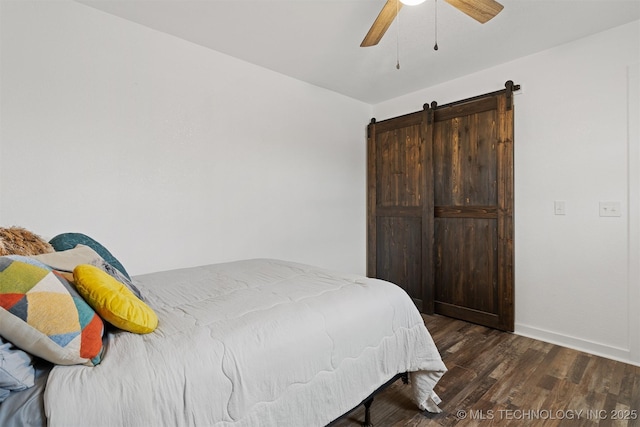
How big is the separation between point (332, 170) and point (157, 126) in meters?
1.94

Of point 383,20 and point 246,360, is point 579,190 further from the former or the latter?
point 246,360

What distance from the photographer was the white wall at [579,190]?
89.9 inches

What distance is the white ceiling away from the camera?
209cm

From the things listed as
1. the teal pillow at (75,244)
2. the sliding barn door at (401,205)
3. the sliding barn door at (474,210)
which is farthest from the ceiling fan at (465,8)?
the teal pillow at (75,244)

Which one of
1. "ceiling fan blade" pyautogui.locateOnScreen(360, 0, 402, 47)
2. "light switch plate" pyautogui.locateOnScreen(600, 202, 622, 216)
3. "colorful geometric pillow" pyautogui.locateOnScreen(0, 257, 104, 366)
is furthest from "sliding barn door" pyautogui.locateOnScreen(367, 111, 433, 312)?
"colorful geometric pillow" pyautogui.locateOnScreen(0, 257, 104, 366)

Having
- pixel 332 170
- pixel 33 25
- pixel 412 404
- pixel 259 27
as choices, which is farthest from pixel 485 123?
pixel 33 25

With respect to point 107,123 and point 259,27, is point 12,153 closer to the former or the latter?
point 107,123

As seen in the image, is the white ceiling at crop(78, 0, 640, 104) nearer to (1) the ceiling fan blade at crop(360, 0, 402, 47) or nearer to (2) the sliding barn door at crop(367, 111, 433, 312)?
(1) the ceiling fan blade at crop(360, 0, 402, 47)

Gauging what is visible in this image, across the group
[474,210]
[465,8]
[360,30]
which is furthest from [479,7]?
[474,210]

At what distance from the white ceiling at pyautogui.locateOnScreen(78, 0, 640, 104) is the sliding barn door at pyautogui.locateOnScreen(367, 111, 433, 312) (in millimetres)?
775

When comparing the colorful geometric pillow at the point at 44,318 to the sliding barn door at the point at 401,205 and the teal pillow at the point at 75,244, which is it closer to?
the teal pillow at the point at 75,244

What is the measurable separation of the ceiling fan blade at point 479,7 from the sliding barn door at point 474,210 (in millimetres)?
1323

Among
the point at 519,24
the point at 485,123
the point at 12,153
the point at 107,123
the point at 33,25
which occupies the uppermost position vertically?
the point at 519,24

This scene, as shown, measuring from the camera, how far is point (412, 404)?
1.80 metres
